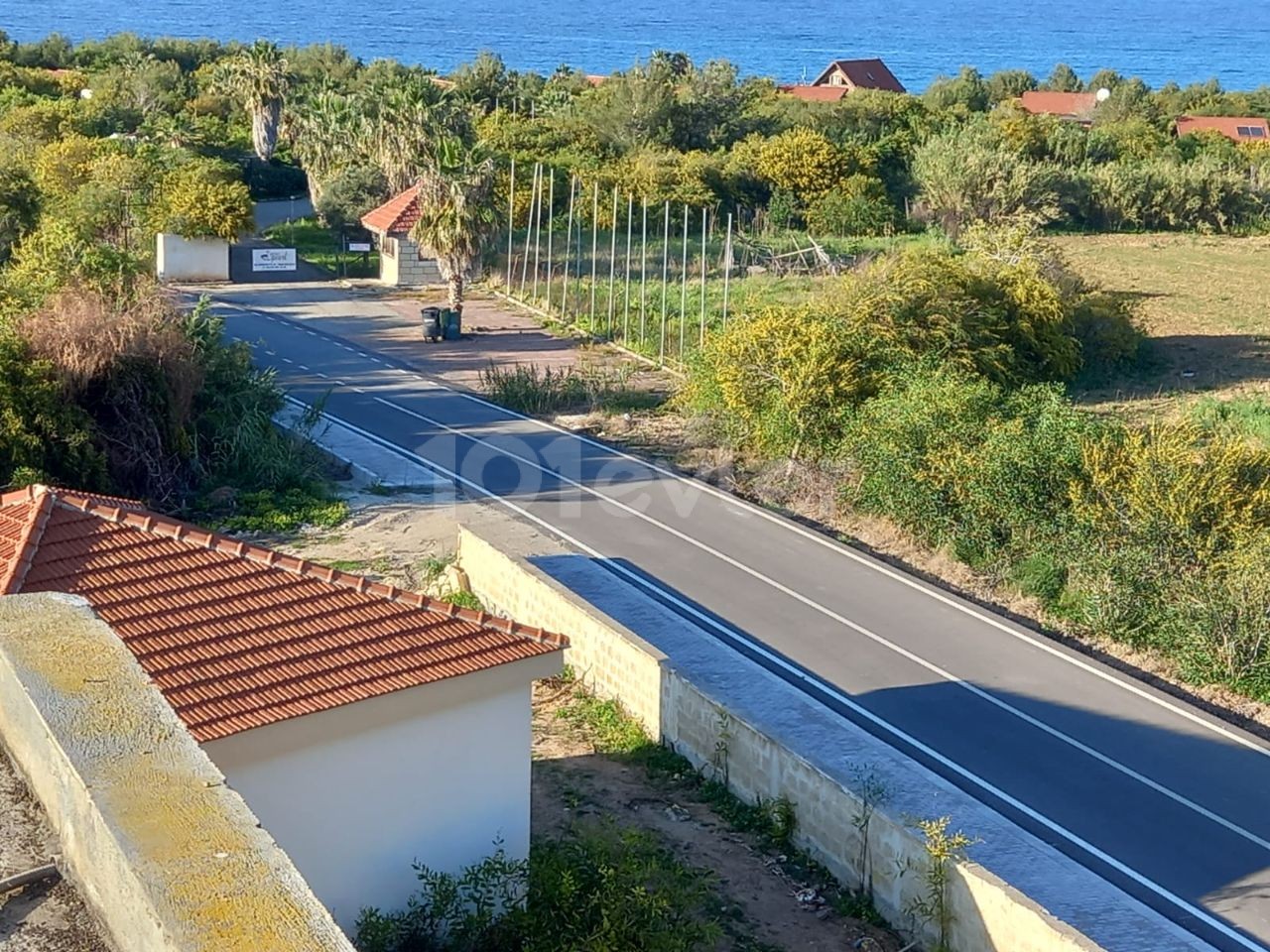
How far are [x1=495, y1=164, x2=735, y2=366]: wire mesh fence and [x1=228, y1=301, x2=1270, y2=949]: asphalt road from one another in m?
7.75

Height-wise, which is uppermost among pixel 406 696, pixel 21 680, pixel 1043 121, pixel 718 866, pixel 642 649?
pixel 1043 121

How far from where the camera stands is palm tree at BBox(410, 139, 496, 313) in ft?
116

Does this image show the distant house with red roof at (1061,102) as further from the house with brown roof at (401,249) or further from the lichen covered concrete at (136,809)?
the lichen covered concrete at (136,809)

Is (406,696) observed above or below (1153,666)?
above

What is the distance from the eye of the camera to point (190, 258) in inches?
1663

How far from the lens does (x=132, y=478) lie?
74.2 ft

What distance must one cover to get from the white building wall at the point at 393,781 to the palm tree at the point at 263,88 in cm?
5142

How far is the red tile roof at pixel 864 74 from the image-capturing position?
4156 inches

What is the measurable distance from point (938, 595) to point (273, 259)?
28752 mm

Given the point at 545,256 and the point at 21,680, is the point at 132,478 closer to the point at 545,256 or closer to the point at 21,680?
the point at 21,680

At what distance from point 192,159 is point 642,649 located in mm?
35300

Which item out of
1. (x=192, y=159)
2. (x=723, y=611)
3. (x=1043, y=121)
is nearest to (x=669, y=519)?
(x=723, y=611)

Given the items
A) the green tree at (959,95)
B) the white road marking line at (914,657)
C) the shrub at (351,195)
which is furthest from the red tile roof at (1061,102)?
the white road marking line at (914,657)

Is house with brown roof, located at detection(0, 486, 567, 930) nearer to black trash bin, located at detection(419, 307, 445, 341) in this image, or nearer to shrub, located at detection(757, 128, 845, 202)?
black trash bin, located at detection(419, 307, 445, 341)
